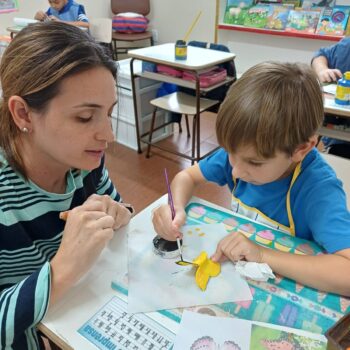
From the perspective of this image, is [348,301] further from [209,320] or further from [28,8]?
[28,8]

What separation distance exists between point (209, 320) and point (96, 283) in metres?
0.26

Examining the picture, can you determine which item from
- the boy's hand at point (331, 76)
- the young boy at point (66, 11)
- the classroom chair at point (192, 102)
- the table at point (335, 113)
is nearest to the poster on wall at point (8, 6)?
the young boy at point (66, 11)

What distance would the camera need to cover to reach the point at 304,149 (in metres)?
Result: 0.88

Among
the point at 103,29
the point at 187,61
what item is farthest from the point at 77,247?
the point at 103,29

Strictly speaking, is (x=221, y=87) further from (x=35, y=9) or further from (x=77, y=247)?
(x=35, y=9)

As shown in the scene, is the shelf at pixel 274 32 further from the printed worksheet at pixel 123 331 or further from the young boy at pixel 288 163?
the printed worksheet at pixel 123 331

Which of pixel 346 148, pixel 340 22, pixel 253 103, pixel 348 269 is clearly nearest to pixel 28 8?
pixel 340 22

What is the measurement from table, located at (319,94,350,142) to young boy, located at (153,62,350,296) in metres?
0.96

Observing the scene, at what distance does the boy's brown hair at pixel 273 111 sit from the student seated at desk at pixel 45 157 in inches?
11.9

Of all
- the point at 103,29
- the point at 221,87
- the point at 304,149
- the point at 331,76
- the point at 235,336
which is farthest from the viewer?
the point at 103,29

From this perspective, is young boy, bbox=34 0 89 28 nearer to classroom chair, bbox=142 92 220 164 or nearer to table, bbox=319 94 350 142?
classroom chair, bbox=142 92 220 164

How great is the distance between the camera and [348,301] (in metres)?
0.76

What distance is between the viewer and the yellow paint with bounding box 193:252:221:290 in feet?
2.57

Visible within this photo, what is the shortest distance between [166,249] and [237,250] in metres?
0.17
